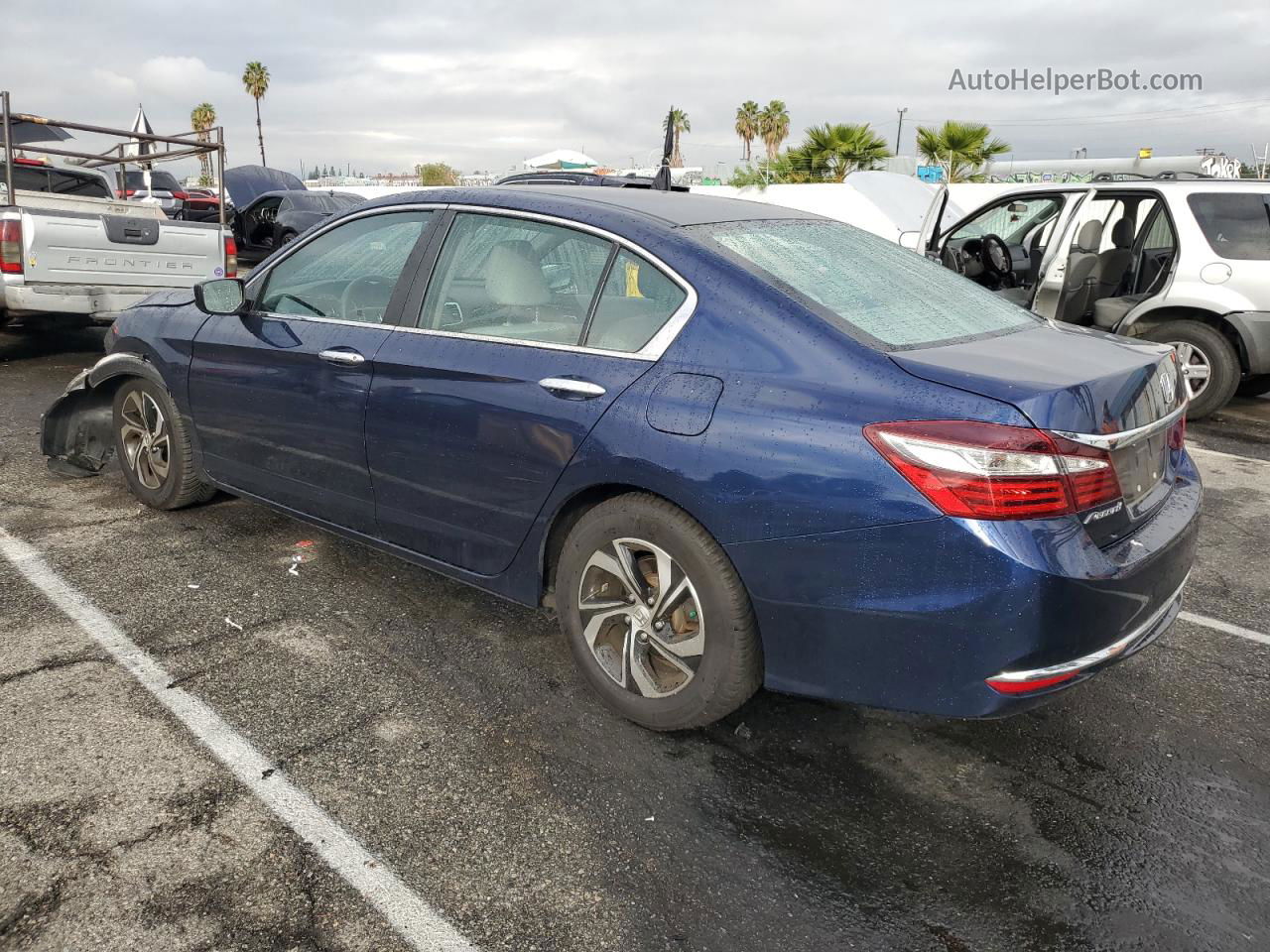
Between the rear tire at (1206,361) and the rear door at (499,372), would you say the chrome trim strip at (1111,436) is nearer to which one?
the rear door at (499,372)

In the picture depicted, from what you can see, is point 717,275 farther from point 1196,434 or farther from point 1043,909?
point 1196,434

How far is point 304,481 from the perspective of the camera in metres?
3.97

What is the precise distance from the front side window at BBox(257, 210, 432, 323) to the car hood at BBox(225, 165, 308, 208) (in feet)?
66.6

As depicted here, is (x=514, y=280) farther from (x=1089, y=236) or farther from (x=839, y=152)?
(x=839, y=152)

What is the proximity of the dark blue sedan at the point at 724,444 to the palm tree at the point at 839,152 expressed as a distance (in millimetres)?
22349

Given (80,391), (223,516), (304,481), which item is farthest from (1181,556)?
(80,391)

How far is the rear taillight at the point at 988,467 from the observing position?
2389 millimetres

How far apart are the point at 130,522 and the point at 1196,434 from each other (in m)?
7.01

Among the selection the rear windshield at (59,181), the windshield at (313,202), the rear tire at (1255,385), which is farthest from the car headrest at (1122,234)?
the windshield at (313,202)

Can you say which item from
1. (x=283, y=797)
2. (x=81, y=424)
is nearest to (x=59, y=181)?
(x=81, y=424)

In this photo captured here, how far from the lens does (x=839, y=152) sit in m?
25.0

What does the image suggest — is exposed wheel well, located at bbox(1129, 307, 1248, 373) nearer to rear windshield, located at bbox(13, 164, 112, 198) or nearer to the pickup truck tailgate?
the pickup truck tailgate

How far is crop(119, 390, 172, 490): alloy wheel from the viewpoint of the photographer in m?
4.80

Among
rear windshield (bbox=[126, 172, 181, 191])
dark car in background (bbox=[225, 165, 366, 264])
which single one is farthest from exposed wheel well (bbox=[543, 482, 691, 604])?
rear windshield (bbox=[126, 172, 181, 191])
